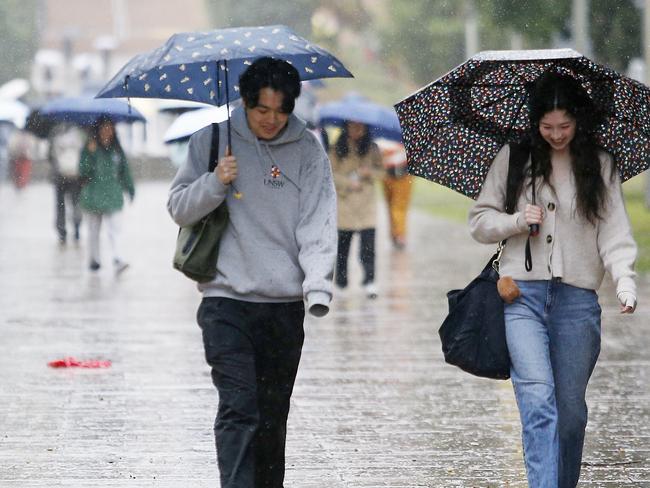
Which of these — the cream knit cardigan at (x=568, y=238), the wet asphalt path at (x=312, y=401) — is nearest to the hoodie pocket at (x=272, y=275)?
the cream knit cardigan at (x=568, y=238)

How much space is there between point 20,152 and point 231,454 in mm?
38943

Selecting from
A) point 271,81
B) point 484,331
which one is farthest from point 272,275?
point 484,331

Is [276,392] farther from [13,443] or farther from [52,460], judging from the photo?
[13,443]

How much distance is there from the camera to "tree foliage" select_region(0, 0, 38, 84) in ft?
214

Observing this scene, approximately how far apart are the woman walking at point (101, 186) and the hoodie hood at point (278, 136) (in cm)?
1152

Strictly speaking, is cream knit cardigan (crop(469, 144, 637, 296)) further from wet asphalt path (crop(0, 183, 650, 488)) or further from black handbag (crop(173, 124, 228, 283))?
wet asphalt path (crop(0, 183, 650, 488))

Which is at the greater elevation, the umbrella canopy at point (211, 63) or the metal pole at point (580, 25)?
the metal pole at point (580, 25)

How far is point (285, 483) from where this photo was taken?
6457mm

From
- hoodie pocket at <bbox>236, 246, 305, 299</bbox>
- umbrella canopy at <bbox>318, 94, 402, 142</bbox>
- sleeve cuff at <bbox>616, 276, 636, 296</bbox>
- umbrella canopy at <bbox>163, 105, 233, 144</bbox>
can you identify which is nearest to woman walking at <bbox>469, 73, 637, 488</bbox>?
sleeve cuff at <bbox>616, 276, 636, 296</bbox>

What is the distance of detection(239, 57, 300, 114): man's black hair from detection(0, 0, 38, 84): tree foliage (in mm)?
58888

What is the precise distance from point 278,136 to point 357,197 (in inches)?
357

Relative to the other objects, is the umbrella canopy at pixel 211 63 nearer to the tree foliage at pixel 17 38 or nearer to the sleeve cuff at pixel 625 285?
the sleeve cuff at pixel 625 285

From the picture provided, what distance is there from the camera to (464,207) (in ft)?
108

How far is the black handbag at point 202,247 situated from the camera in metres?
5.44
